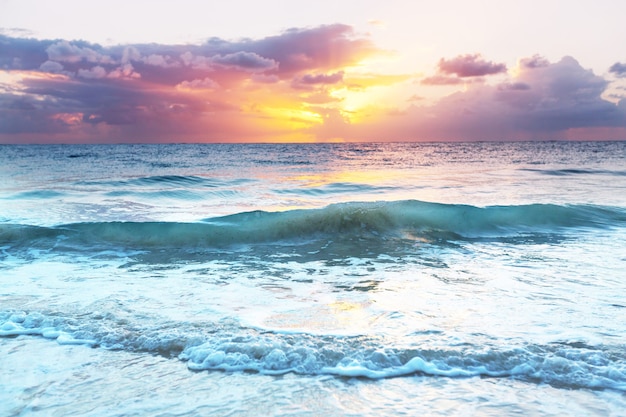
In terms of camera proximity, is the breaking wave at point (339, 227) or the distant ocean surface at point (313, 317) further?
the breaking wave at point (339, 227)

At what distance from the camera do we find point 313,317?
517 cm

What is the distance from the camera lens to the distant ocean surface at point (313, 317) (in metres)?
3.54

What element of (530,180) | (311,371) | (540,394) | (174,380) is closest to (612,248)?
(540,394)

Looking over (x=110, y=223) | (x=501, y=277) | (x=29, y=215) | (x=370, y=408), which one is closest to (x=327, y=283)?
(x=501, y=277)

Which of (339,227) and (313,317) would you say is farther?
(339,227)

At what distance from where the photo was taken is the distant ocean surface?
3541mm

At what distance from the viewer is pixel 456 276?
7.04 metres

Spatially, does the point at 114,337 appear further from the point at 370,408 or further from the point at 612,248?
the point at 612,248

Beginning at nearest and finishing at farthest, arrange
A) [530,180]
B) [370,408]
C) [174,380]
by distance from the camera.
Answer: [370,408] → [174,380] → [530,180]

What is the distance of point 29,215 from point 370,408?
43.1ft

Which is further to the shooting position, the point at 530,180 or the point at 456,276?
the point at 530,180

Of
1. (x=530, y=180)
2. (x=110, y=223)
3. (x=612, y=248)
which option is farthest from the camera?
(x=530, y=180)

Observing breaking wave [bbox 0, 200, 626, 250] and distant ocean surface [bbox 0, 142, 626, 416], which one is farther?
breaking wave [bbox 0, 200, 626, 250]

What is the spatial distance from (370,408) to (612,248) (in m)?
7.61
